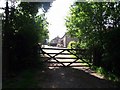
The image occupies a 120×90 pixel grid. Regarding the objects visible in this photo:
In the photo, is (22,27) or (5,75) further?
(22,27)

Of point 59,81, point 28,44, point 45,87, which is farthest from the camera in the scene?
point 28,44

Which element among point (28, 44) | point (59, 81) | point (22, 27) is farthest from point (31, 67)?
point (59, 81)

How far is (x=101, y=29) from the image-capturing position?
591 inches

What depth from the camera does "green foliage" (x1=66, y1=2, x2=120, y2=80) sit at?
1299 cm

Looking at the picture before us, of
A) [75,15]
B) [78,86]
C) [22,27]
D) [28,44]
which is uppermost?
[75,15]

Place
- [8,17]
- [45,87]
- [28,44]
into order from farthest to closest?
[28,44] < [8,17] < [45,87]

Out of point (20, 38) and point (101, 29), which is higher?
point (101, 29)

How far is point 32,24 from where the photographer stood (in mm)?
14492

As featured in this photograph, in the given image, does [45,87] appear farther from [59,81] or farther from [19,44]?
[19,44]

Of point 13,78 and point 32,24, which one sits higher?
point 32,24

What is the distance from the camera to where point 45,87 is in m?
9.97

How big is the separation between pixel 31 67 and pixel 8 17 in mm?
3488

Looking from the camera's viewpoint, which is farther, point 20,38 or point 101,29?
point 101,29

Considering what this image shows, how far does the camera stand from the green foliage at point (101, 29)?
12992 mm
